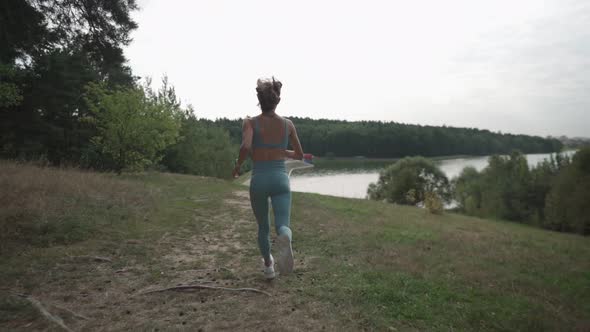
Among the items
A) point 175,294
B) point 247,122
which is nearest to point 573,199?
point 247,122

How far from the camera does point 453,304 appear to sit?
433cm

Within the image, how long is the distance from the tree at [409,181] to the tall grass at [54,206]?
43.1 m

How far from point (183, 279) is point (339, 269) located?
8.44ft

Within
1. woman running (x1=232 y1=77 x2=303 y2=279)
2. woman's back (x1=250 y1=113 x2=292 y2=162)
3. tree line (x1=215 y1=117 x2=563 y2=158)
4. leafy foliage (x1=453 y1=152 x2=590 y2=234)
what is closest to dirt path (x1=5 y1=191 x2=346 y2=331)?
woman running (x1=232 y1=77 x2=303 y2=279)

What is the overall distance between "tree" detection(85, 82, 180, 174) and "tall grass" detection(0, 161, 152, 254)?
6833 mm

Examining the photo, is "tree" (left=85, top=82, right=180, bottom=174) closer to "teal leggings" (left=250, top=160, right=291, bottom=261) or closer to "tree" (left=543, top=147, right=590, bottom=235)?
"teal leggings" (left=250, top=160, right=291, bottom=261)

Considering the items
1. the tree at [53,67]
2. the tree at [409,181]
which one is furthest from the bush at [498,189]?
the tree at [53,67]

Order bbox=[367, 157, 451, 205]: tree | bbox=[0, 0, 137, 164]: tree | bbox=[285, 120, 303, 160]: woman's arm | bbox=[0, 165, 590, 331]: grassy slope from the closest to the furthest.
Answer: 1. bbox=[0, 165, 590, 331]: grassy slope
2. bbox=[285, 120, 303, 160]: woman's arm
3. bbox=[0, 0, 137, 164]: tree
4. bbox=[367, 157, 451, 205]: tree

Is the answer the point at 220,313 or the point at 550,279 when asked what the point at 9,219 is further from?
the point at 550,279

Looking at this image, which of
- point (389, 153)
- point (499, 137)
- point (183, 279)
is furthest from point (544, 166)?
point (183, 279)

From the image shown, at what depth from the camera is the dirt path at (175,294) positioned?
3.61 meters

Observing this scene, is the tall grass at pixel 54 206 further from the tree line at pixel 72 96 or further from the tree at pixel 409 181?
the tree at pixel 409 181

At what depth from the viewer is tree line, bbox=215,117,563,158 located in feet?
213

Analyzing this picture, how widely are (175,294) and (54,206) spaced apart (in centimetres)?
512
